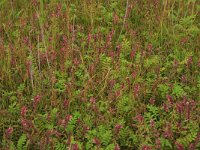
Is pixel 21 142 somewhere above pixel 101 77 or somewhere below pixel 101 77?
below

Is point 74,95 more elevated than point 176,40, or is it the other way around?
point 176,40

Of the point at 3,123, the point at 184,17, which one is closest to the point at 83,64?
the point at 3,123

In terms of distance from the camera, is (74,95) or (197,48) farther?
(197,48)

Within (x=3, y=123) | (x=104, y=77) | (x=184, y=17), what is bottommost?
(x=3, y=123)

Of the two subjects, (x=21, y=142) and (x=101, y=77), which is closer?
(x=21, y=142)

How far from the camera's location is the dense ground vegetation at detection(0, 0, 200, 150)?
2.90m

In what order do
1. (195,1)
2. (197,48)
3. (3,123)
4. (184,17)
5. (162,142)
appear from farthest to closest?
(195,1)
(184,17)
(197,48)
(3,123)
(162,142)

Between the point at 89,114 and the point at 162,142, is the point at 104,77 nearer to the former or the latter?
the point at 89,114

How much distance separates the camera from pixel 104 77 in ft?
11.3

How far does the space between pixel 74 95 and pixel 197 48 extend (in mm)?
1459

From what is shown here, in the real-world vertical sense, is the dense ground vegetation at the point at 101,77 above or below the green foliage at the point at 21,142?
above

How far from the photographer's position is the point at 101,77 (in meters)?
3.49

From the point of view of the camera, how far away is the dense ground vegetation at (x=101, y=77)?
2.90m

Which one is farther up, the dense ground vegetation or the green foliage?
the dense ground vegetation
